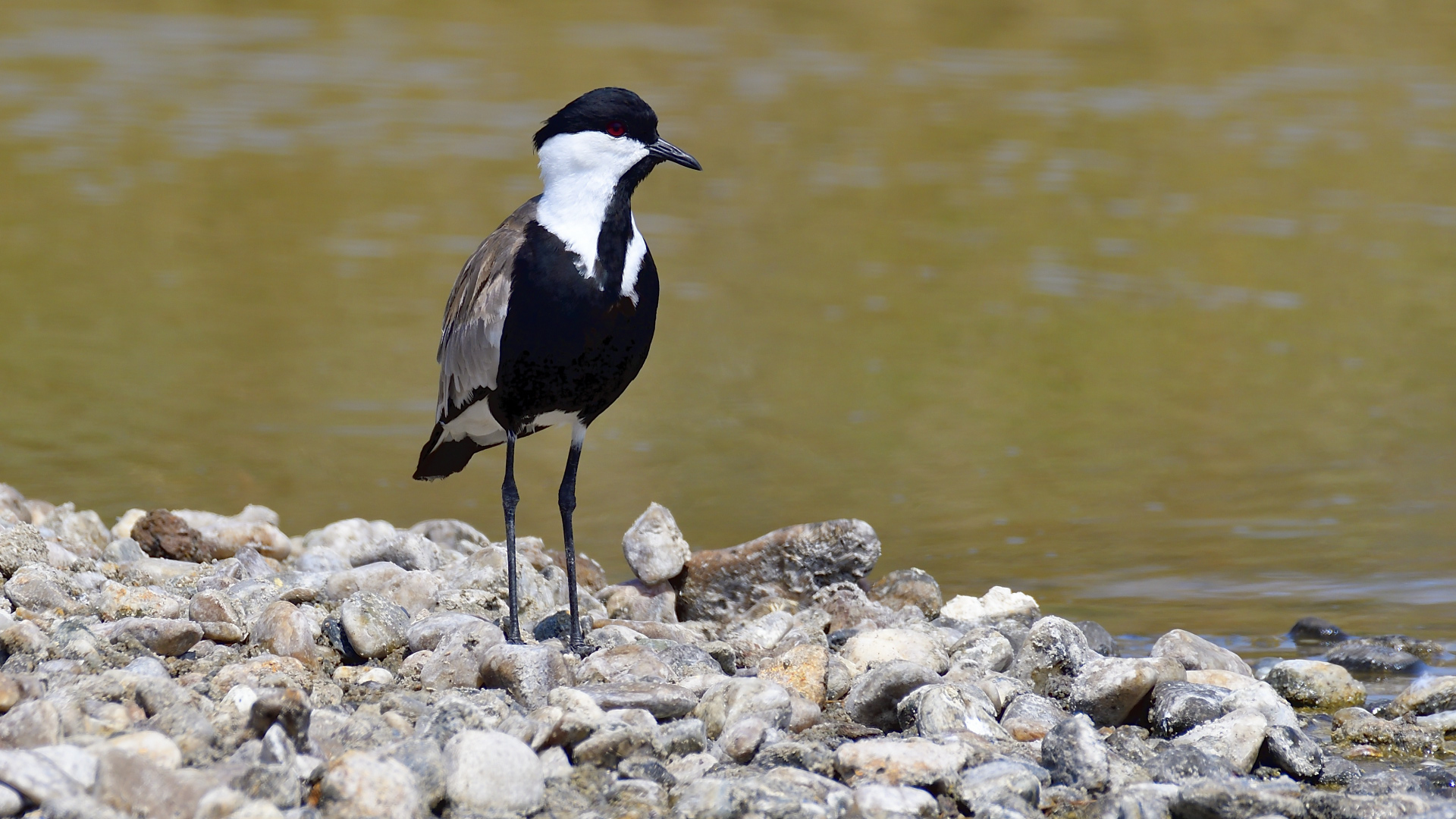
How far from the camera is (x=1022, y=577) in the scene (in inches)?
344

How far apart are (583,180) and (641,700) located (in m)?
2.02

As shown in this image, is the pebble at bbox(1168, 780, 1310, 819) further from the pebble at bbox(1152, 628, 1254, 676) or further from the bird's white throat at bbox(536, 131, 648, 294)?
the bird's white throat at bbox(536, 131, 648, 294)

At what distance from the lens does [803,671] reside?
6.00 metres

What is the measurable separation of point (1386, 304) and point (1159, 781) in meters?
10.8

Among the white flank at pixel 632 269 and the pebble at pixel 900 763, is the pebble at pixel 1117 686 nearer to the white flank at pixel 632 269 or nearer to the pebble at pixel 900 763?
the pebble at pixel 900 763

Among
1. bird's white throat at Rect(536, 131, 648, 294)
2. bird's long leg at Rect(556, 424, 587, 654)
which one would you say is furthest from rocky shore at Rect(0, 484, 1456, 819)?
bird's white throat at Rect(536, 131, 648, 294)

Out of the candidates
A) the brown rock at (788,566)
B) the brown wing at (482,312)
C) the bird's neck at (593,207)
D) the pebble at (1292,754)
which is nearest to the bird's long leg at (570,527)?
the brown wing at (482,312)

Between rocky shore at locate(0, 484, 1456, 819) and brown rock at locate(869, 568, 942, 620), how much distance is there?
0.19m

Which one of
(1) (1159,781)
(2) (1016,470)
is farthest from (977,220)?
(1) (1159,781)

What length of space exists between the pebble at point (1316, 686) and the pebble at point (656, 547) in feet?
8.67

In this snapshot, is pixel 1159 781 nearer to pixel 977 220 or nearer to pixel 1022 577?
pixel 1022 577

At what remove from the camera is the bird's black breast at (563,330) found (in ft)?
20.0

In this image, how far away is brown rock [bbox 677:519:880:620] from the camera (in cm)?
766

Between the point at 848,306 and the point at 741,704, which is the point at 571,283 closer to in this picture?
the point at 741,704
